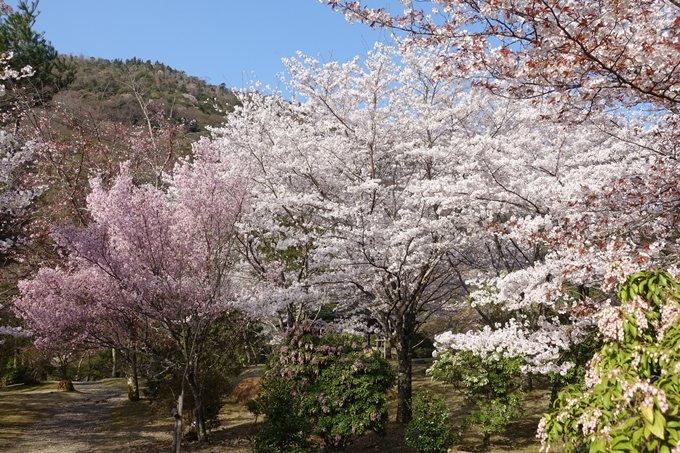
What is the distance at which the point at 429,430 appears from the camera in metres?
7.68

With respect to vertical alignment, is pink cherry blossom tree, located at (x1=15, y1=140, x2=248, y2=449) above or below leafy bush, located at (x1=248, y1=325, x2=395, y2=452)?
above

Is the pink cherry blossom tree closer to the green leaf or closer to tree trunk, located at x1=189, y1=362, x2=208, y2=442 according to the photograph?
tree trunk, located at x1=189, y1=362, x2=208, y2=442

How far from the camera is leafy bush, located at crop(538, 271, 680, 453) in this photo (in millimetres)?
2154

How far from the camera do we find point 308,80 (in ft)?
33.8

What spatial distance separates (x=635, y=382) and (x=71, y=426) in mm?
15690

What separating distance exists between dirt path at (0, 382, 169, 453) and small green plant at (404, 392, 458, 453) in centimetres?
636

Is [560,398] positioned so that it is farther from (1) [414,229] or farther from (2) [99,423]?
(2) [99,423]

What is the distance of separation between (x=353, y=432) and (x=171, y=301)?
3.95 meters

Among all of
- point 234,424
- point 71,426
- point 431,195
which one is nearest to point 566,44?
point 431,195

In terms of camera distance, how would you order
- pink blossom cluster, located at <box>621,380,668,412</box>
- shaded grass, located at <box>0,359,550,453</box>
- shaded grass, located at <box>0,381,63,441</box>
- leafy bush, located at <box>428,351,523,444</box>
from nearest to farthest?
pink blossom cluster, located at <box>621,380,668,412</box> < leafy bush, located at <box>428,351,523,444</box> < shaded grass, located at <box>0,359,550,453</box> < shaded grass, located at <box>0,381,63,441</box>

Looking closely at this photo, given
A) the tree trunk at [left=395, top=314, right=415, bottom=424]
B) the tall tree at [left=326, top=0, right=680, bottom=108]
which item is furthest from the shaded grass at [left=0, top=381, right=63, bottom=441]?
the tall tree at [left=326, top=0, right=680, bottom=108]

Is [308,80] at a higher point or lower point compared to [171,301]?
higher

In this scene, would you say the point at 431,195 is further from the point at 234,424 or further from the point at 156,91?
the point at 156,91

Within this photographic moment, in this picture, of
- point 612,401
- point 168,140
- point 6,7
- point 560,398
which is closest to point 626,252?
point 560,398
